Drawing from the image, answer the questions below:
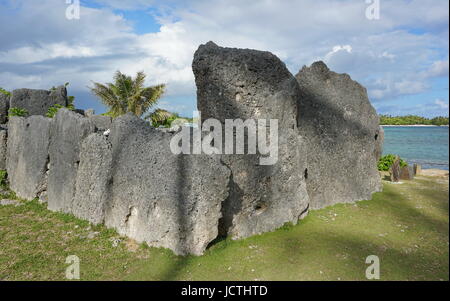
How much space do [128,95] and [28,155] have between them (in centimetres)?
1898

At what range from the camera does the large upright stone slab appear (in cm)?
671

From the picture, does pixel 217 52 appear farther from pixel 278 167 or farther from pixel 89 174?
pixel 89 174

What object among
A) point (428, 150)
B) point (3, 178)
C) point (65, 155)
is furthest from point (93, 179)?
point (428, 150)

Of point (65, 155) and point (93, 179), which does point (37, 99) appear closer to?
point (65, 155)

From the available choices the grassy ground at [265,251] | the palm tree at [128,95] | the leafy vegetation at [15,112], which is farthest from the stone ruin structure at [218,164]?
the palm tree at [128,95]

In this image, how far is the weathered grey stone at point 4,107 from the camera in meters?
12.4

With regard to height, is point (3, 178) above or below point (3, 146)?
below

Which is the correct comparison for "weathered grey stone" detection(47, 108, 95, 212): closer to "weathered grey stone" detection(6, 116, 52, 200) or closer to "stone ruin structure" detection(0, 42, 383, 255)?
"stone ruin structure" detection(0, 42, 383, 255)

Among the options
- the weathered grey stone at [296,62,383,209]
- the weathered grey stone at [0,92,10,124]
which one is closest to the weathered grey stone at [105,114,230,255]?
the weathered grey stone at [296,62,383,209]

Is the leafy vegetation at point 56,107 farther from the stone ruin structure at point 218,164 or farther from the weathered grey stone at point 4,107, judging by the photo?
the stone ruin structure at point 218,164

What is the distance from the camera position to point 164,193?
6.00m

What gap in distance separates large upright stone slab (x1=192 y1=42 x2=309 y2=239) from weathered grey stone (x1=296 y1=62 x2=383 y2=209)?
1.42 metres

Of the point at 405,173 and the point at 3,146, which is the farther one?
the point at 405,173

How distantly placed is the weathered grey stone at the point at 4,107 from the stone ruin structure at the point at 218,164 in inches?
131
